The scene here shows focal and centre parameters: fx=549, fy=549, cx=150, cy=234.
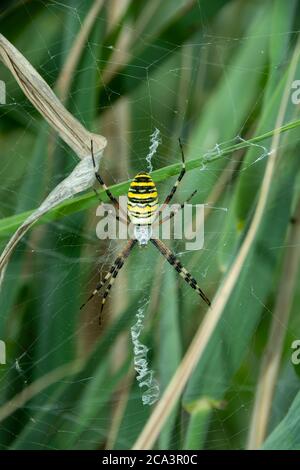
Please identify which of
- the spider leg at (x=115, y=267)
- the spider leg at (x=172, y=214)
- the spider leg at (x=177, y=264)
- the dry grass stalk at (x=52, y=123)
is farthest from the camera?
the spider leg at (x=115, y=267)

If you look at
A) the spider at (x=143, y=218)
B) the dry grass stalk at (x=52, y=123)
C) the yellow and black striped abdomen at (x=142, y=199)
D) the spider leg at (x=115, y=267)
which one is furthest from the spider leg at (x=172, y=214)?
the dry grass stalk at (x=52, y=123)

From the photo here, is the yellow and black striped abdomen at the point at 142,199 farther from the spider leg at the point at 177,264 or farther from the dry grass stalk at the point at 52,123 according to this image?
the spider leg at the point at 177,264

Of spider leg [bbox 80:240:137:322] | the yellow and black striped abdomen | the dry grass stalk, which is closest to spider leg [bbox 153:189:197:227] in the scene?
the yellow and black striped abdomen

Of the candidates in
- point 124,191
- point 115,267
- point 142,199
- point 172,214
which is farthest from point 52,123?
point 115,267

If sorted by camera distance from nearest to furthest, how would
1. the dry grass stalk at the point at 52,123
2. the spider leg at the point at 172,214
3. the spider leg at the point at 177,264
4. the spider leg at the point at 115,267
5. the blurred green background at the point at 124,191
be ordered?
the dry grass stalk at the point at 52,123 < the blurred green background at the point at 124,191 < the spider leg at the point at 172,214 < the spider leg at the point at 177,264 < the spider leg at the point at 115,267

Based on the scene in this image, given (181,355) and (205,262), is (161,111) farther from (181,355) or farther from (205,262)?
(181,355)

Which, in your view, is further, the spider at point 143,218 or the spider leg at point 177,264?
the spider leg at point 177,264

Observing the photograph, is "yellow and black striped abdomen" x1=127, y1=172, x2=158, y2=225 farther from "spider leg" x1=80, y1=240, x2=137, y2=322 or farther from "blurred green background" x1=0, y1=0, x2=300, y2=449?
"spider leg" x1=80, y1=240, x2=137, y2=322

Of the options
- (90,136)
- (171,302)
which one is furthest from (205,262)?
(90,136)
